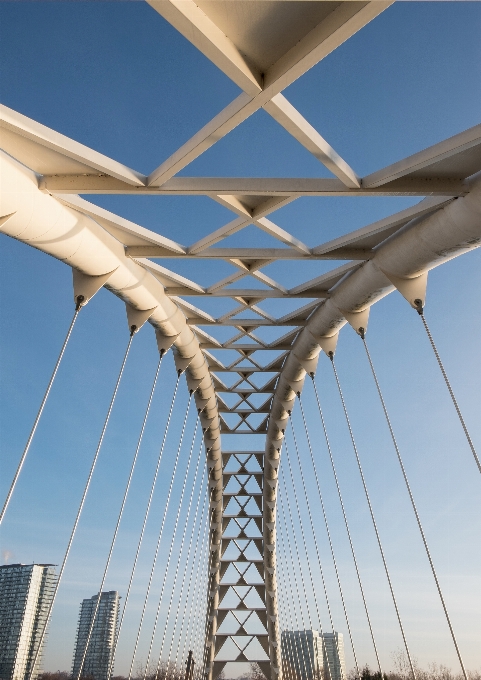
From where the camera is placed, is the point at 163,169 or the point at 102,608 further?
the point at 102,608

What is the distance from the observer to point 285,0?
684cm

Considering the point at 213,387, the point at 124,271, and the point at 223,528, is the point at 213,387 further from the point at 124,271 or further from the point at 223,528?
the point at 223,528

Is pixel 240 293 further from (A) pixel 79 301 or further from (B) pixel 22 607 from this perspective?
(B) pixel 22 607

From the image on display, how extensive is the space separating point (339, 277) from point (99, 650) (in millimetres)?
88734

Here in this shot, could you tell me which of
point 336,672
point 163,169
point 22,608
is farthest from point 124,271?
point 336,672

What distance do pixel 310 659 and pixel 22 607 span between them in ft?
143

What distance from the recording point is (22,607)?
73.2 metres

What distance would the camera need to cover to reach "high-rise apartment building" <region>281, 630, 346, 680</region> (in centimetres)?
3662

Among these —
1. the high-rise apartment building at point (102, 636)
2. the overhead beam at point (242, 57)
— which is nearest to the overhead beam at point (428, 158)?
the overhead beam at point (242, 57)

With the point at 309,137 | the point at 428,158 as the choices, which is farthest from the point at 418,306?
the point at 309,137

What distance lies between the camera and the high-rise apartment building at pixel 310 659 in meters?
36.6

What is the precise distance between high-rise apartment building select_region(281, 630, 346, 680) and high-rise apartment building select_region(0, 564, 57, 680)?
107ft

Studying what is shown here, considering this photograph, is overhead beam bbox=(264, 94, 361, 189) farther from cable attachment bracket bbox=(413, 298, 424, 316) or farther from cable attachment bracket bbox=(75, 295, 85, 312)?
→ cable attachment bracket bbox=(75, 295, 85, 312)

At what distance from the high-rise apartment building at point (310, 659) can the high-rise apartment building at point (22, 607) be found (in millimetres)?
32497
